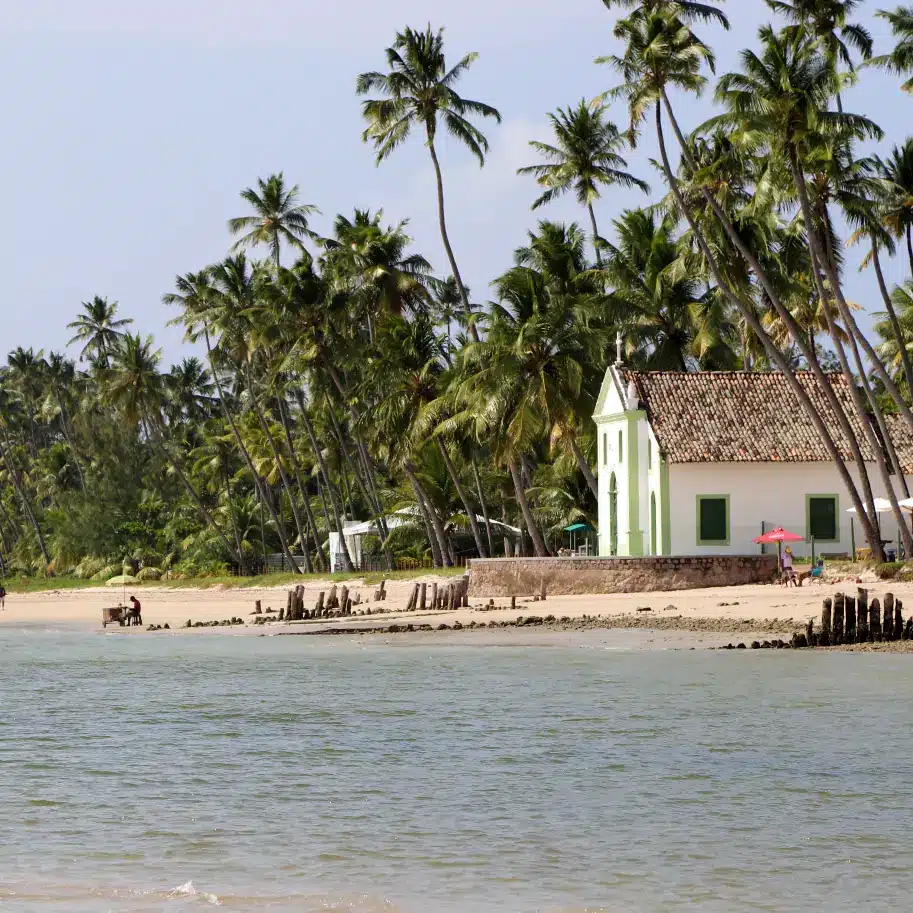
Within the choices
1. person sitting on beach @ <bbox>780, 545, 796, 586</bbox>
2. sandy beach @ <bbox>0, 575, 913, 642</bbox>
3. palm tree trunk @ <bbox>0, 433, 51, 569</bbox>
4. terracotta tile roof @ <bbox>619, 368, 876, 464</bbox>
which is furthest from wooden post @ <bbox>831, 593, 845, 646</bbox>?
palm tree trunk @ <bbox>0, 433, 51, 569</bbox>

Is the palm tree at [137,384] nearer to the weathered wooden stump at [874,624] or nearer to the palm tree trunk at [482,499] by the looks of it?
the palm tree trunk at [482,499]

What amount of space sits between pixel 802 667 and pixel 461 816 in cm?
1358

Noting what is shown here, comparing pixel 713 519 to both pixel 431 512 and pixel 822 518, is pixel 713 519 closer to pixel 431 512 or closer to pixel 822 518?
pixel 822 518

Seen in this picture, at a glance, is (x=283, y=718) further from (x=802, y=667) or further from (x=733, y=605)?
(x=733, y=605)

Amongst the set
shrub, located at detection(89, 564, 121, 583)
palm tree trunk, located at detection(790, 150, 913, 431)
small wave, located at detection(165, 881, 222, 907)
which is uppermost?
palm tree trunk, located at detection(790, 150, 913, 431)

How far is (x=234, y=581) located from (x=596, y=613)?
2767cm

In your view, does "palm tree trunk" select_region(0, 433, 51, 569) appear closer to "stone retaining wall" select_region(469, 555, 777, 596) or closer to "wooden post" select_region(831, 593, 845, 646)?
"stone retaining wall" select_region(469, 555, 777, 596)

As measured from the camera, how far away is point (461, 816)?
13.6 m

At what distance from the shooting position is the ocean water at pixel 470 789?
34.7 feet

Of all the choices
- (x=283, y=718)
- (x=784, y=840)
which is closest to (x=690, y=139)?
(x=283, y=718)

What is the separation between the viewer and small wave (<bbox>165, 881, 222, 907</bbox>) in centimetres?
1005

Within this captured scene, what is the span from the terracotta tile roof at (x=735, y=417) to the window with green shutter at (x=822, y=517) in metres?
1.28

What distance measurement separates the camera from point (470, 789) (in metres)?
15.0

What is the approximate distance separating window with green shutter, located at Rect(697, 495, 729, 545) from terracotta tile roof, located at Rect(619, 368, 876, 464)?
124cm
